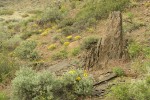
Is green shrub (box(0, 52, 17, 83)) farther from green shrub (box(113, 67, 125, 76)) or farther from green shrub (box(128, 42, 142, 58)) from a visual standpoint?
green shrub (box(128, 42, 142, 58))

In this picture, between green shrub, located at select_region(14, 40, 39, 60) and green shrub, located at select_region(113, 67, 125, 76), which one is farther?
green shrub, located at select_region(14, 40, 39, 60)

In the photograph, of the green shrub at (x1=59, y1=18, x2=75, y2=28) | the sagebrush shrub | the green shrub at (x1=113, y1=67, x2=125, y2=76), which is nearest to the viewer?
the sagebrush shrub

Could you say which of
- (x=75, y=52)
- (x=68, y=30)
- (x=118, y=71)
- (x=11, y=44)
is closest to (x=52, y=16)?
(x=11, y=44)

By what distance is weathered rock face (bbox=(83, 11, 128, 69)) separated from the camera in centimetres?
1138

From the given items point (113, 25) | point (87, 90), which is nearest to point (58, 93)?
point (87, 90)

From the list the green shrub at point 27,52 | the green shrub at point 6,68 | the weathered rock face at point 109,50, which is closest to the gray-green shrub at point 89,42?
the weathered rock face at point 109,50

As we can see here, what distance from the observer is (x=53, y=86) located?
31.6ft

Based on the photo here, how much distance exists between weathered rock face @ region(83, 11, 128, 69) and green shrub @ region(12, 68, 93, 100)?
161 cm

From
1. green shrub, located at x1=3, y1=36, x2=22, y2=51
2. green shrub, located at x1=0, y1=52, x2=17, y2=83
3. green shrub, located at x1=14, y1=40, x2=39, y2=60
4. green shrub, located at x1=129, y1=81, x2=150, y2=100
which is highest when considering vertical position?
green shrub, located at x1=129, y1=81, x2=150, y2=100

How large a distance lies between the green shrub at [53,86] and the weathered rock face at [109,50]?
1614mm

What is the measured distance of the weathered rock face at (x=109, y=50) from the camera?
11.4 meters

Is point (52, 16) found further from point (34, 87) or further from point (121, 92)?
point (121, 92)

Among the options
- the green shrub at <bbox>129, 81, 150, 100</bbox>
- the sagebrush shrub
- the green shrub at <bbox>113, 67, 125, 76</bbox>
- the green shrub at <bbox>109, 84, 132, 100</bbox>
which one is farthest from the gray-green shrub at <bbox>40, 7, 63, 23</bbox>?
the green shrub at <bbox>129, 81, 150, 100</bbox>

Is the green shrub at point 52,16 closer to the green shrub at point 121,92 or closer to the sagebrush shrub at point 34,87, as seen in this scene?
the sagebrush shrub at point 34,87
